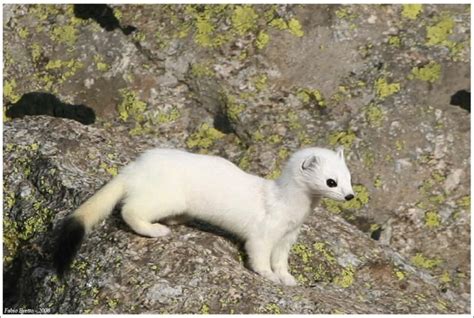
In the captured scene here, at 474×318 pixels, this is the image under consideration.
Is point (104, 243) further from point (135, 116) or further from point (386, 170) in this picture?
point (386, 170)

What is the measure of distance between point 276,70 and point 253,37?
44 centimetres

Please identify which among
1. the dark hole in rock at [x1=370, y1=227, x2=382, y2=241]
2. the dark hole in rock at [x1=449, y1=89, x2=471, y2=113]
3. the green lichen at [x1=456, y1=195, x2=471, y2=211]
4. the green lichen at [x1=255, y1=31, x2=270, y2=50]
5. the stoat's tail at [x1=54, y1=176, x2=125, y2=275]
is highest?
the dark hole in rock at [x1=449, y1=89, x2=471, y2=113]

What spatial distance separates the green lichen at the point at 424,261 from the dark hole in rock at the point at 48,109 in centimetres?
359

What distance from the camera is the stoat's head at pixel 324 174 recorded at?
6.66 metres

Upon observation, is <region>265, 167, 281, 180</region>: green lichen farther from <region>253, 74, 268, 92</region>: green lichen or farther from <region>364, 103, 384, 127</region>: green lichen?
<region>364, 103, 384, 127</region>: green lichen

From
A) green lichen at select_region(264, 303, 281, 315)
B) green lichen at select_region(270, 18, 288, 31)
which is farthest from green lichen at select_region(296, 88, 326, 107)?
green lichen at select_region(264, 303, 281, 315)

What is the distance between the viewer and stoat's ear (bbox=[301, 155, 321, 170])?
672cm

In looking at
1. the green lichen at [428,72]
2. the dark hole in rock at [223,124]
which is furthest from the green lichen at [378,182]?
the dark hole in rock at [223,124]

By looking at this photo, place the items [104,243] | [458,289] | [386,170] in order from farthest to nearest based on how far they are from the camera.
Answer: [386,170]
[458,289]
[104,243]

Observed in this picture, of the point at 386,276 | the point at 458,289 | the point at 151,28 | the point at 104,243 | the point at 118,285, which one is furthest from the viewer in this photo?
the point at 151,28

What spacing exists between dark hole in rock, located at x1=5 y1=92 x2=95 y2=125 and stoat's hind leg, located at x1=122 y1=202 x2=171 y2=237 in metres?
2.66

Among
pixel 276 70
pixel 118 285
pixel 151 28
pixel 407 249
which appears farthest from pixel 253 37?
pixel 118 285

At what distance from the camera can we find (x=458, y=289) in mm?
8125

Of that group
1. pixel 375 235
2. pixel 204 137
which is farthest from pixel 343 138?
pixel 204 137
